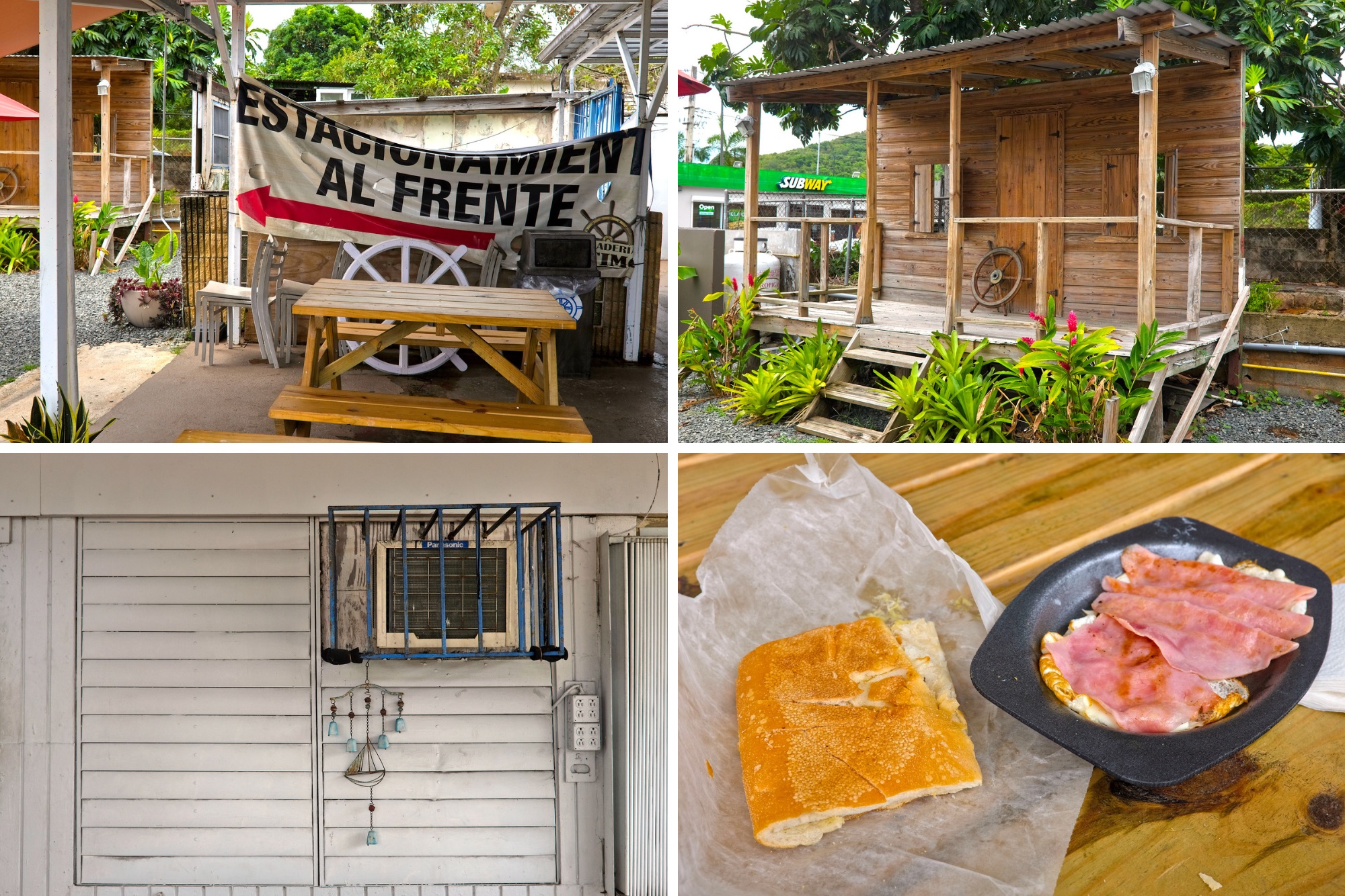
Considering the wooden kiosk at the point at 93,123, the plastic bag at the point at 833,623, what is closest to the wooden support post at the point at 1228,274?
the plastic bag at the point at 833,623

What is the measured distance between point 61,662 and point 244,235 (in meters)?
2.76

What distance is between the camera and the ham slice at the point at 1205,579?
212cm

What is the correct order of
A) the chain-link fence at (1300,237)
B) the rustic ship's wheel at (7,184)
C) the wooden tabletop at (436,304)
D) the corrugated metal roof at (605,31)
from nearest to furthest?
the wooden tabletop at (436,304)
the corrugated metal roof at (605,31)
the chain-link fence at (1300,237)
the rustic ship's wheel at (7,184)

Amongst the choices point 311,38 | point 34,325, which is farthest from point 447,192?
point 311,38

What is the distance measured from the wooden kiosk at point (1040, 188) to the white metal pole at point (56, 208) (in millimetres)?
3637

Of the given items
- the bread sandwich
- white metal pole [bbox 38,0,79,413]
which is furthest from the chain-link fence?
white metal pole [bbox 38,0,79,413]

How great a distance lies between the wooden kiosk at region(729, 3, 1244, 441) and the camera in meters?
5.24

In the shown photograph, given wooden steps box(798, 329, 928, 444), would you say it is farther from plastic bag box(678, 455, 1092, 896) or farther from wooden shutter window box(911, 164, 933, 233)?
plastic bag box(678, 455, 1092, 896)

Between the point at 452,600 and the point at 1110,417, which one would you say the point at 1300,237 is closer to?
the point at 1110,417

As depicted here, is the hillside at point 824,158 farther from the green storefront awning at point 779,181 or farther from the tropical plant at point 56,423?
the tropical plant at point 56,423

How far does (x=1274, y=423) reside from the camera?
18.5 feet

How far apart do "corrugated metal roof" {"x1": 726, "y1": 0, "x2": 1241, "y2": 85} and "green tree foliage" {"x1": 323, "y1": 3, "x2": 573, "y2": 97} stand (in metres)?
10.1

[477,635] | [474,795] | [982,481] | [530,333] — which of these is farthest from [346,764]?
[982,481]

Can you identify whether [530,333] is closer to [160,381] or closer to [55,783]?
[160,381]
